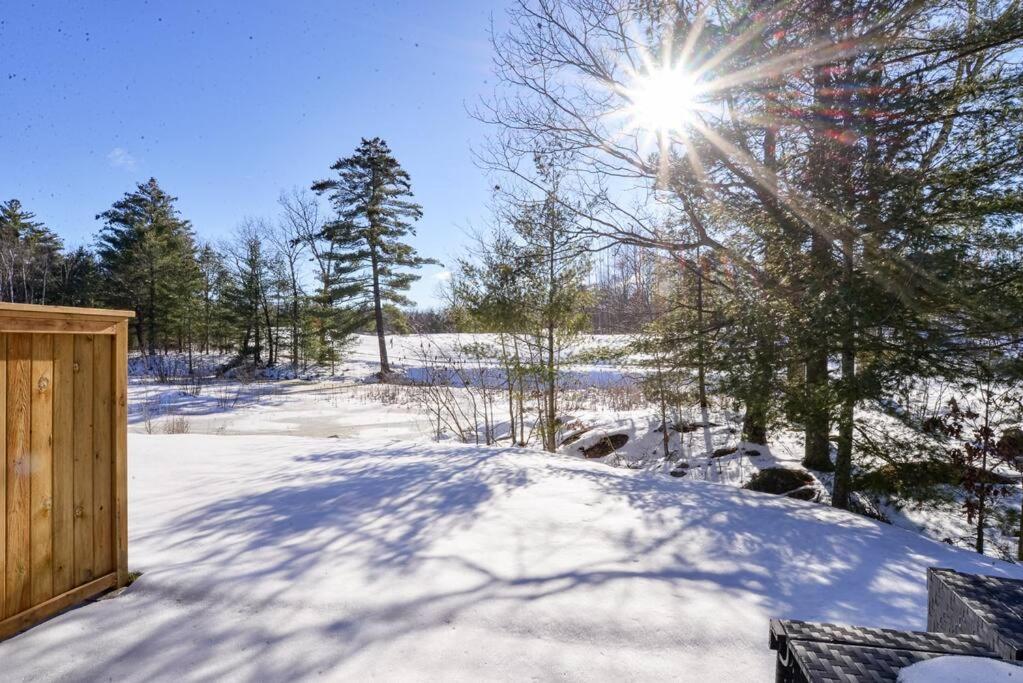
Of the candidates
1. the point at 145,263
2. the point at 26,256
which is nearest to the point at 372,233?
the point at 145,263

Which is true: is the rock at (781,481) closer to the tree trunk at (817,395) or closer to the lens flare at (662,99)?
the tree trunk at (817,395)

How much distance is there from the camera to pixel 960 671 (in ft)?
2.58

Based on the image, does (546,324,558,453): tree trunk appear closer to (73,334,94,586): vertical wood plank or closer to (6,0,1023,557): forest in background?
(6,0,1023,557): forest in background

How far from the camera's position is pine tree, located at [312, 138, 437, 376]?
65.4 feet

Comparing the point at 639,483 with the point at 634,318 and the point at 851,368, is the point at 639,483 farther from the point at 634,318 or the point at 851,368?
the point at 634,318

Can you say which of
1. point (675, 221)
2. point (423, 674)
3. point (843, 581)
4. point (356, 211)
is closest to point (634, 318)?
point (675, 221)

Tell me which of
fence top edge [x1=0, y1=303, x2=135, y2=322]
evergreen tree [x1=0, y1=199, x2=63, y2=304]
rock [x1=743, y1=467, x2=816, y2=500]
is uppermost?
evergreen tree [x1=0, y1=199, x2=63, y2=304]

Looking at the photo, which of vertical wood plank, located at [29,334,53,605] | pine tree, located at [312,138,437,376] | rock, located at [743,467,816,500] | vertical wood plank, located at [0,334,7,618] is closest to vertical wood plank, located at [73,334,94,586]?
vertical wood plank, located at [29,334,53,605]

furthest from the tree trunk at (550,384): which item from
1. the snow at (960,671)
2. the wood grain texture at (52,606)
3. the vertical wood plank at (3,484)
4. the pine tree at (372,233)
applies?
the pine tree at (372,233)

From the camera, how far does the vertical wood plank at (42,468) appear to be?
73.1 inches

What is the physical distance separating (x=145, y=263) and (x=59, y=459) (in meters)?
24.0

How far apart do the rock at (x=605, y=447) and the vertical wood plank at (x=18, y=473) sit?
757cm

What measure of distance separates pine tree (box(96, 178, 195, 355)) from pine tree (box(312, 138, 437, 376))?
7709mm

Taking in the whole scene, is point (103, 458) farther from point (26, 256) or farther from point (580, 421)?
point (26, 256)
